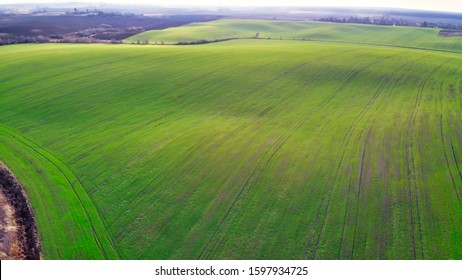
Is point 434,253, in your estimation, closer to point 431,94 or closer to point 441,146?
point 441,146

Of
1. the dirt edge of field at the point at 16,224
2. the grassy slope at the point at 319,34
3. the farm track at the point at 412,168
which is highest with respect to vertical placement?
the grassy slope at the point at 319,34

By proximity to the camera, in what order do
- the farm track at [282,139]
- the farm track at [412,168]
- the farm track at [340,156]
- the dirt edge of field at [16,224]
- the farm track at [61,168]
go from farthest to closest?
the farm track at [282,139] → the farm track at [412,168] → the farm track at [340,156] → the farm track at [61,168] → the dirt edge of field at [16,224]

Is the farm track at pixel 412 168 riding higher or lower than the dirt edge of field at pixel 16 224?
higher

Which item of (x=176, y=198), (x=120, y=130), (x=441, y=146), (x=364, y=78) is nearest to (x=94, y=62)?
(x=120, y=130)

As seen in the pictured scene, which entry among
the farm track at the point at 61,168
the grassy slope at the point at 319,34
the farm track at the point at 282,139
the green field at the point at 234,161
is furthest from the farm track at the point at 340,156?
the grassy slope at the point at 319,34

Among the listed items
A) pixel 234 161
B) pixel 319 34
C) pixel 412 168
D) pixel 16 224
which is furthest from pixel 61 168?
pixel 319 34

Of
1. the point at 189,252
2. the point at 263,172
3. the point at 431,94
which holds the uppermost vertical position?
the point at 431,94

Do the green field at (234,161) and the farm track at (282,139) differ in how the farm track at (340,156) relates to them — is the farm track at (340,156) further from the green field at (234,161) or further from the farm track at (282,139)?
the farm track at (282,139)
